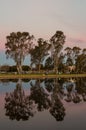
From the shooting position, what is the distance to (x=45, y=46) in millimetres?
103250

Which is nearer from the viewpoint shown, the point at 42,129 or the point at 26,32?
the point at 42,129

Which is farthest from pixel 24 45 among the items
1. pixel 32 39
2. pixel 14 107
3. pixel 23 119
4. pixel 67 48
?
pixel 23 119

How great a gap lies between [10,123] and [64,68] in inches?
3814

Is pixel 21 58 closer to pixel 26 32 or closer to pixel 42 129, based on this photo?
pixel 26 32

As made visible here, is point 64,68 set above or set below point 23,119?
above

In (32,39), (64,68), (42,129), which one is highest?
(32,39)

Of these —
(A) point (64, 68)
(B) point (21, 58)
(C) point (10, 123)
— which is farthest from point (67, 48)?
(C) point (10, 123)

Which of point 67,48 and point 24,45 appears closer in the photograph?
point 24,45

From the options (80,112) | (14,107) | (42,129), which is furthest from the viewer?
(14,107)

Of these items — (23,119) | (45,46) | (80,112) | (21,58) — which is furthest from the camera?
(45,46)

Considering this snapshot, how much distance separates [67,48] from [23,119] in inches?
Result: 3716

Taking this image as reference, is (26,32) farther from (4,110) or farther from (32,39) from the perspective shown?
(4,110)

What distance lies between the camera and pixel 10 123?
18.3 m

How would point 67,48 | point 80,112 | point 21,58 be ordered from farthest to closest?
point 67,48 < point 21,58 < point 80,112
